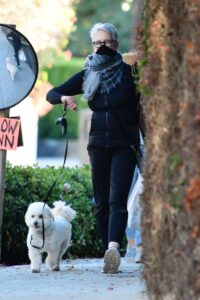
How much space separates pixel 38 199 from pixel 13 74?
91.6 inches

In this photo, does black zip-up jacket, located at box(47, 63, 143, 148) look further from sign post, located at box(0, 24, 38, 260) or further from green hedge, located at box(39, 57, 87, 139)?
green hedge, located at box(39, 57, 87, 139)

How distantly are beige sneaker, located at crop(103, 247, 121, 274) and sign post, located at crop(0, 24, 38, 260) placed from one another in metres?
1.19

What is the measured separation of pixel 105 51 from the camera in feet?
28.5

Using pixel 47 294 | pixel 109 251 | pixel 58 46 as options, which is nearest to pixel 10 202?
pixel 109 251

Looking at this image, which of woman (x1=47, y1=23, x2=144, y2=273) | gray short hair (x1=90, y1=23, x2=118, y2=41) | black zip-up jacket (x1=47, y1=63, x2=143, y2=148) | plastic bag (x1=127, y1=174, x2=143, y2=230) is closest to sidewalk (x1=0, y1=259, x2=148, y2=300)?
woman (x1=47, y1=23, x2=144, y2=273)

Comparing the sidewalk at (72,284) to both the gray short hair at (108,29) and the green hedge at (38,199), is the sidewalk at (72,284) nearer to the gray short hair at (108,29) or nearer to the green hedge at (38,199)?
the green hedge at (38,199)

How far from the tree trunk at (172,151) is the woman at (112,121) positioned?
8.21 feet

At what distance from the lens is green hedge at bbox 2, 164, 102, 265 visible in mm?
10477

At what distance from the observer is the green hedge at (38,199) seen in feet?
34.4

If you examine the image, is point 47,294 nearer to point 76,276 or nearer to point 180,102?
point 76,276

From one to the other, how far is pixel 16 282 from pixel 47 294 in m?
0.86

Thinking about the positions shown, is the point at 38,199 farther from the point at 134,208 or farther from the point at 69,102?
the point at 69,102

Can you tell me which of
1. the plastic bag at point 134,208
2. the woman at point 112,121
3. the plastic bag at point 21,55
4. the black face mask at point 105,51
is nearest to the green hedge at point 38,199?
the plastic bag at point 134,208

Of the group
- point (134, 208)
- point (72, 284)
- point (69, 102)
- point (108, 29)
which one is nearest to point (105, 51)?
point (108, 29)
